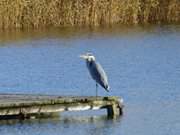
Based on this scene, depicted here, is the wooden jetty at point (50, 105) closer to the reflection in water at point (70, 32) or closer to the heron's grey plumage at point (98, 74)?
the heron's grey plumage at point (98, 74)

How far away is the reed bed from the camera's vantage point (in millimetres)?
30047

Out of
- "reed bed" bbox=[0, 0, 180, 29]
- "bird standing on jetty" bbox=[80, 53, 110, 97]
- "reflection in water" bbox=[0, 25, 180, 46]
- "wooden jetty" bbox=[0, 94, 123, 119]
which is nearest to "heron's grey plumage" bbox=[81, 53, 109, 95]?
"bird standing on jetty" bbox=[80, 53, 110, 97]

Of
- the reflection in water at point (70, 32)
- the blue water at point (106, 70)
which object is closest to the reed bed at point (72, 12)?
the reflection in water at point (70, 32)

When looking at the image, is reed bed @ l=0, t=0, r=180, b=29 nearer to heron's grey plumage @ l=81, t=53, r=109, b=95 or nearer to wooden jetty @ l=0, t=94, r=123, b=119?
heron's grey plumage @ l=81, t=53, r=109, b=95

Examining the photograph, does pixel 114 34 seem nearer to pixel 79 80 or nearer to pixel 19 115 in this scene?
pixel 79 80

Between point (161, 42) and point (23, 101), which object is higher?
point (23, 101)

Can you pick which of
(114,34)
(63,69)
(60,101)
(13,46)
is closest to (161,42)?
(114,34)

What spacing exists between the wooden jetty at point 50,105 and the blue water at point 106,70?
0.17 m

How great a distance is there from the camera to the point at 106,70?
68.7 ft

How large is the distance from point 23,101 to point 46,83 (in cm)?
426

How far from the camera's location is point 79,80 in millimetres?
19031

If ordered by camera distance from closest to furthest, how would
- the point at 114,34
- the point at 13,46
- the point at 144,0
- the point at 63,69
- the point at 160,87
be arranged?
1. the point at 160,87
2. the point at 63,69
3. the point at 13,46
4. the point at 114,34
5. the point at 144,0

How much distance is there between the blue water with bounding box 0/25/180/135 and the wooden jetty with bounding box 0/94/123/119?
0.56 feet

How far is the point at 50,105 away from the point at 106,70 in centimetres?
668
